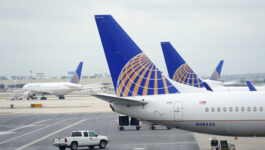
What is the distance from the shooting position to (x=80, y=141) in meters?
42.7

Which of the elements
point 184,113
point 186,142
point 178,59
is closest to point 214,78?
point 178,59

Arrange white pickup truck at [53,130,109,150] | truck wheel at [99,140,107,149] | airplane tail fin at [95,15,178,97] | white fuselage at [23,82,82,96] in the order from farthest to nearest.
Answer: white fuselage at [23,82,82,96]
truck wheel at [99,140,107,149]
white pickup truck at [53,130,109,150]
airplane tail fin at [95,15,178,97]

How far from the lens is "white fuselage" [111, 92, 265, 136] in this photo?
31219 mm

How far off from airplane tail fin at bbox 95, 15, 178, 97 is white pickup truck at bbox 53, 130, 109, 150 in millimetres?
11324

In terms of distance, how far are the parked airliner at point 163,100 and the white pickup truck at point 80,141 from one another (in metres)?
11.3

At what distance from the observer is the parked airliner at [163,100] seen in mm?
31266

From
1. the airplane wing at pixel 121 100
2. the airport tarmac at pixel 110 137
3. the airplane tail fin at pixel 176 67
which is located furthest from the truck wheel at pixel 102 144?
the airplane tail fin at pixel 176 67

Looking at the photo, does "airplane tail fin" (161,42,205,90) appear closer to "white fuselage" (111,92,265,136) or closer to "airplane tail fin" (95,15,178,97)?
"airplane tail fin" (95,15,178,97)

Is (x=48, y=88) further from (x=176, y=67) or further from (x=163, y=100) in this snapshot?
(x=163, y=100)

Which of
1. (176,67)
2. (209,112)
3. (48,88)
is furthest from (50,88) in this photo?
(209,112)

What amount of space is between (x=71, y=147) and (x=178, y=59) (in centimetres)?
1755

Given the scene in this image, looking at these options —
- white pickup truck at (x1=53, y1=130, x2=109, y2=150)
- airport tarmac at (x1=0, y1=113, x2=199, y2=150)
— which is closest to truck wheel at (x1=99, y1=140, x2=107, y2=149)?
white pickup truck at (x1=53, y1=130, x2=109, y2=150)

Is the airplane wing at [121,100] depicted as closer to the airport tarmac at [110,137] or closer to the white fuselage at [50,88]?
the airport tarmac at [110,137]

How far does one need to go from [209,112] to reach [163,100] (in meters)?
3.26
